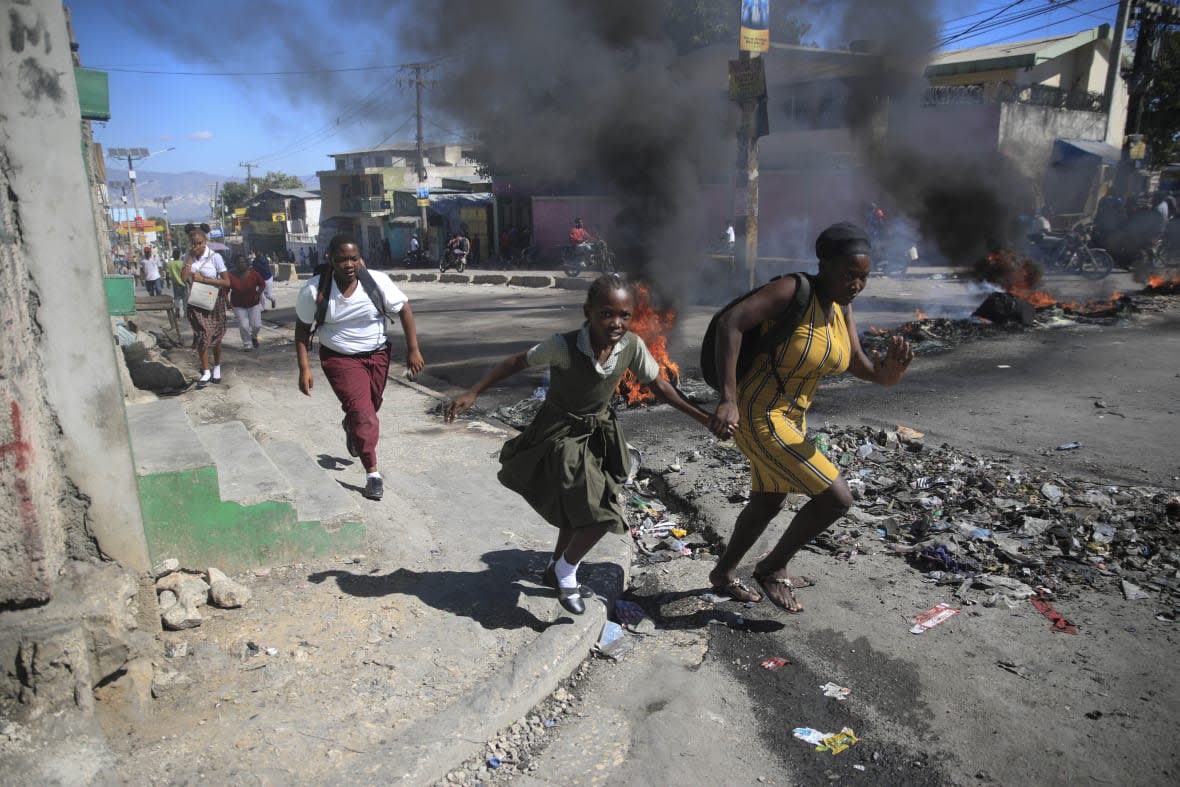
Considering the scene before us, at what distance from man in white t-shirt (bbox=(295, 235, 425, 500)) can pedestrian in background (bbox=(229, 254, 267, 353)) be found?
4937mm

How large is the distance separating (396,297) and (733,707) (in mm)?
2702

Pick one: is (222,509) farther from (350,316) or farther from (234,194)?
(234,194)

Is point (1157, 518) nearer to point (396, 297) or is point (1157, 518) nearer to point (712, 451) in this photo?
point (712, 451)

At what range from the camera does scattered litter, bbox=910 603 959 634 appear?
3.09 meters

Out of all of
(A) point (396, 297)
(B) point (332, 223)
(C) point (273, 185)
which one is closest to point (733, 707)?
(A) point (396, 297)

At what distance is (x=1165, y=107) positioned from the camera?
76.4ft

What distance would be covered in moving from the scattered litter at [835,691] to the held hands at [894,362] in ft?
3.90

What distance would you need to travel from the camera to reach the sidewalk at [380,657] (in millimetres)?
2260

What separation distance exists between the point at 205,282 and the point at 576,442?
5.89 meters

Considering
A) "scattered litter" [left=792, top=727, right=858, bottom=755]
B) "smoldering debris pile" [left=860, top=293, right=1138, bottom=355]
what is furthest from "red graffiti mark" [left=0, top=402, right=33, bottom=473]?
"smoldering debris pile" [left=860, top=293, right=1138, bottom=355]

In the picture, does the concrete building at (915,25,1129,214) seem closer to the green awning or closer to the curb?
the green awning

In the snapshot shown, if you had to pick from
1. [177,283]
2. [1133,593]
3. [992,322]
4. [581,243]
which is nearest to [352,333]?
[1133,593]

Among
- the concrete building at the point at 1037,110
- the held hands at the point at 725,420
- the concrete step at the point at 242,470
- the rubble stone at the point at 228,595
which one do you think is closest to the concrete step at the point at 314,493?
the concrete step at the point at 242,470

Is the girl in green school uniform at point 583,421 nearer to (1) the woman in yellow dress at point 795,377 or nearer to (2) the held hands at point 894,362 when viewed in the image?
(1) the woman in yellow dress at point 795,377
